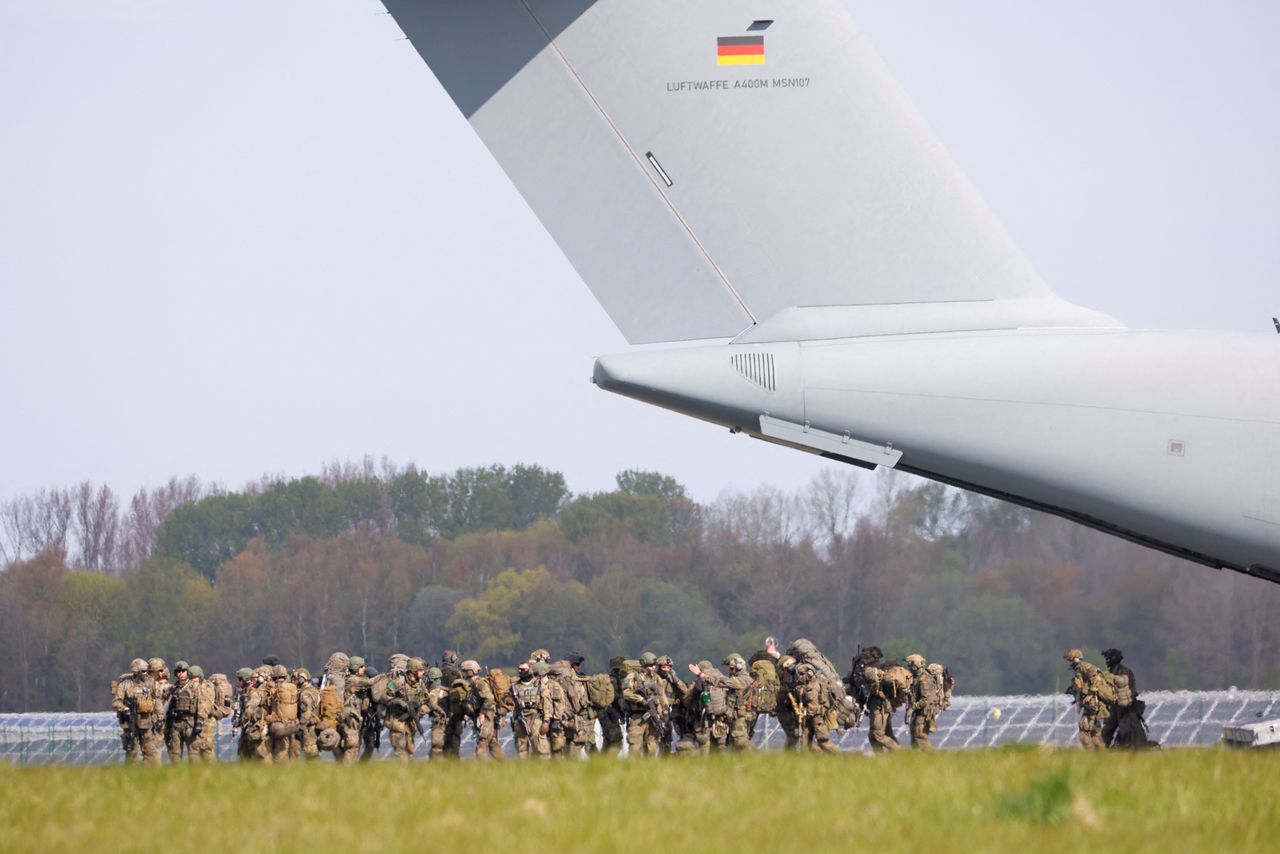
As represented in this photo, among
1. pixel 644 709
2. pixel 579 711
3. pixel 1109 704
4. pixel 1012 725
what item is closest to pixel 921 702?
pixel 1109 704

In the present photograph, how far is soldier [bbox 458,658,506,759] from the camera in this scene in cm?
1293

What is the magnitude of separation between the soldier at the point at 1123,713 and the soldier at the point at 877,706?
5.86 ft

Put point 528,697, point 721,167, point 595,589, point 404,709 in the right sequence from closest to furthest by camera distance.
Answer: point 721,167 → point 528,697 → point 404,709 → point 595,589

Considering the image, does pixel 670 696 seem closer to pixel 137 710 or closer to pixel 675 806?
pixel 137 710

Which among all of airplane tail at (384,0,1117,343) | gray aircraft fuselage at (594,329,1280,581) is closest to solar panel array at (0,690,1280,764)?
gray aircraft fuselage at (594,329,1280,581)

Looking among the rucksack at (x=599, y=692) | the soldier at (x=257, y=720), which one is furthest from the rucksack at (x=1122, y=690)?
the soldier at (x=257, y=720)

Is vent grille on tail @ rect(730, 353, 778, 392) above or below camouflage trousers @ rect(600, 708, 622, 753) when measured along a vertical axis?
above

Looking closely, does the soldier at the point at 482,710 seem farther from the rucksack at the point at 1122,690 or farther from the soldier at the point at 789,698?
the rucksack at the point at 1122,690

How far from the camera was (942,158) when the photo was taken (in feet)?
30.3

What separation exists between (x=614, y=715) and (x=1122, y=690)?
14.0 feet

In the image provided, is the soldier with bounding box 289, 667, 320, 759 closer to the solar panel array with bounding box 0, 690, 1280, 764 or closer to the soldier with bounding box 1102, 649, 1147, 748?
the soldier with bounding box 1102, 649, 1147, 748

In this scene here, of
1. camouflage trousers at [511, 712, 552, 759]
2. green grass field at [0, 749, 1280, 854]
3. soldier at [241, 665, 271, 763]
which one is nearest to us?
green grass field at [0, 749, 1280, 854]

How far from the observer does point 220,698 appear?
14055 millimetres

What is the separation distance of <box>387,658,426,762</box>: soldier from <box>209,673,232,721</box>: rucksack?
4.95 ft
